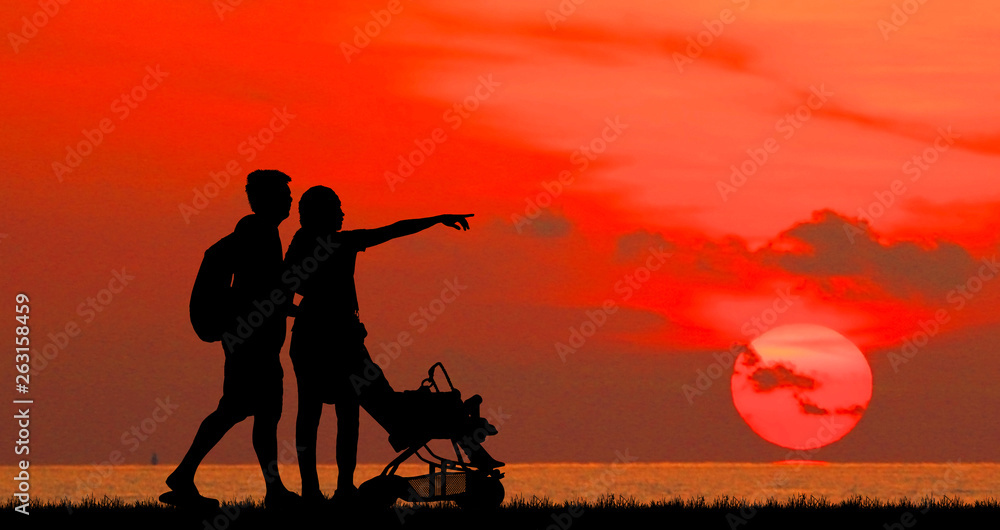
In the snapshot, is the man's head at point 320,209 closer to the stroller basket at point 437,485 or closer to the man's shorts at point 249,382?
the man's shorts at point 249,382

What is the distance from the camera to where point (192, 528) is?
9578 mm

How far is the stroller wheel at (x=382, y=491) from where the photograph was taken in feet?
34.1

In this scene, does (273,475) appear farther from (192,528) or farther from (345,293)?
(345,293)

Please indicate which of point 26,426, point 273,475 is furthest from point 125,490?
point 273,475

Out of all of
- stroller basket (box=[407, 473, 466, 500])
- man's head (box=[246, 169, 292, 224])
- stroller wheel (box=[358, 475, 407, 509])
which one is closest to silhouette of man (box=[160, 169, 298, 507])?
man's head (box=[246, 169, 292, 224])

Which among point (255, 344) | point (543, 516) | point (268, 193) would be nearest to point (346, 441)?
point (255, 344)

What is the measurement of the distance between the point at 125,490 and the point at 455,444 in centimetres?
3954

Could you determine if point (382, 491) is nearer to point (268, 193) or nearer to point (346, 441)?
point (346, 441)

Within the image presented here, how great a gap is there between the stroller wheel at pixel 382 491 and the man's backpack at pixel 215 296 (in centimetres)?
175

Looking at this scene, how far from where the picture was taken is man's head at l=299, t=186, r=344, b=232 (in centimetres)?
1009

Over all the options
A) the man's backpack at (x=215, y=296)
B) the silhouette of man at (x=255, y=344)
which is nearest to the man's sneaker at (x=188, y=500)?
the silhouette of man at (x=255, y=344)

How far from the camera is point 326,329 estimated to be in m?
10.1

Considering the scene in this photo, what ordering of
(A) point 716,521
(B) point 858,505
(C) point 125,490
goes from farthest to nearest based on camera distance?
(C) point 125,490, (B) point 858,505, (A) point 716,521

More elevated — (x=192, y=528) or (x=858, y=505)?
(x=192, y=528)
